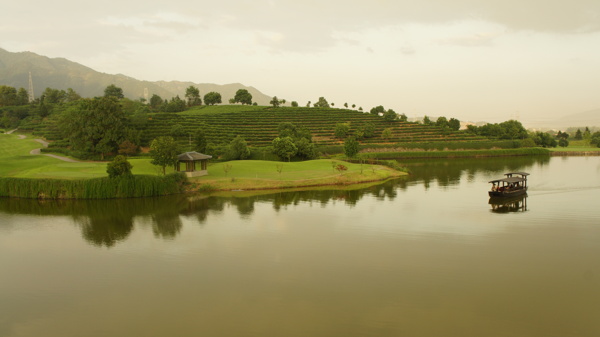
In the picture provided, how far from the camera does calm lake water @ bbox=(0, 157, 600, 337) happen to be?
47.5 feet

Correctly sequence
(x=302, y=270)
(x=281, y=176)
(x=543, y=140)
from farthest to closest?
(x=543, y=140) → (x=281, y=176) → (x=302, y=270)

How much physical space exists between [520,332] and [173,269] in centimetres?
1505

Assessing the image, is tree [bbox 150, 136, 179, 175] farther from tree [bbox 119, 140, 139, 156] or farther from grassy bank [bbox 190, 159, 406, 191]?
tree [bbox 119, 140, 139, 156]

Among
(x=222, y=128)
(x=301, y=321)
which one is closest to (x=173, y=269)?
(x=301, y=321)

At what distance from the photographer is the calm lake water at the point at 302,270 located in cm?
1447

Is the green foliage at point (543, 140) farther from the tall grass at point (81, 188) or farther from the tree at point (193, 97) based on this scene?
the tree at point (193, 97)

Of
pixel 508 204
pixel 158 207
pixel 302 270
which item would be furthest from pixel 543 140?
pixel 302 270

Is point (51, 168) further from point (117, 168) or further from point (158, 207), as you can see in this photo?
point (158, 207)

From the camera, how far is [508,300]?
1589cm

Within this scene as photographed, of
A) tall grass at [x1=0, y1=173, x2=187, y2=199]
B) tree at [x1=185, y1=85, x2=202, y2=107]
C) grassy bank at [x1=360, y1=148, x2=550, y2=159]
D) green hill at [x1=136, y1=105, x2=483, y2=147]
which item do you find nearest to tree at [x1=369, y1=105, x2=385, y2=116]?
green hill at [x1=136, y1=105, x2=483, y2=147]

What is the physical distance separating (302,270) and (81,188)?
96.5 ft

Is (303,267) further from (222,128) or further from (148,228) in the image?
(222,128)

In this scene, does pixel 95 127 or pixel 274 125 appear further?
pixel 274 125

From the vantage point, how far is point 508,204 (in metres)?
35.7
